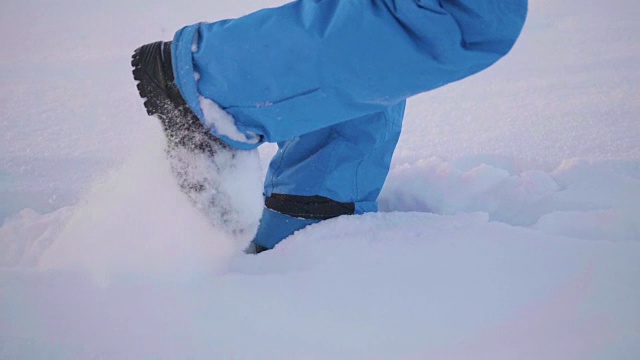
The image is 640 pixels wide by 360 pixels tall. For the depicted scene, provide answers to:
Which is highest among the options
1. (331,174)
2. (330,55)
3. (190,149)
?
(330,55)

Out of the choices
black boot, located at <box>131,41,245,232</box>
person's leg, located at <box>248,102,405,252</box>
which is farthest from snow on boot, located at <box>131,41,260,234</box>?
person's leg, located at <box>248,102,405,252</box>

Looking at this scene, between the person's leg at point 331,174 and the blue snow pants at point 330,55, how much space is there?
252 mm

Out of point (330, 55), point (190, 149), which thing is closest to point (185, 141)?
point (190, 149)

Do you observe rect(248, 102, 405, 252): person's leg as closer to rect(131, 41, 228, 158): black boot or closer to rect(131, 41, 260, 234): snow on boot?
rect(131, 41, 260, 234): snow on boot

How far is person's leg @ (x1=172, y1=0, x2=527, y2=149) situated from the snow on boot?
0.10ft

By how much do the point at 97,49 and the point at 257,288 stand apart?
2.84 m

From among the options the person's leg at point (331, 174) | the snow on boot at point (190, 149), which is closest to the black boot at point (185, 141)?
the snow on boot at point (190, 149)

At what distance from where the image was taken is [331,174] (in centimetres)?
113

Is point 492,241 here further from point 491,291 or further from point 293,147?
point 293,147

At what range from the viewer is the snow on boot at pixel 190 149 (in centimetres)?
83

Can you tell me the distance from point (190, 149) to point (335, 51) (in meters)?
0.30

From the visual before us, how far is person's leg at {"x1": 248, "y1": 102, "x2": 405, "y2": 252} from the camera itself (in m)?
1.12

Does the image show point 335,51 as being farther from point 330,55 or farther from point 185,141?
point 185,141

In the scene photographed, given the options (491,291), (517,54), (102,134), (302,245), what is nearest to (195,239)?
(302,245)
